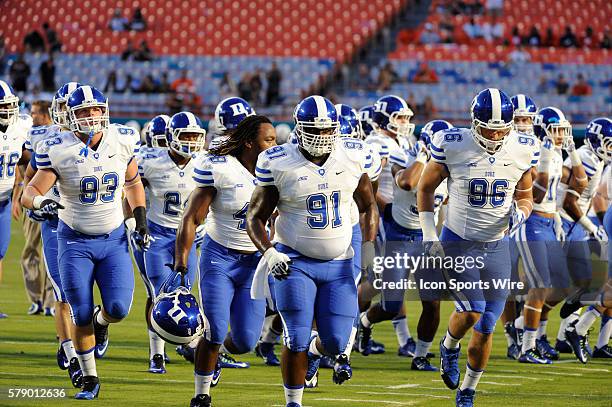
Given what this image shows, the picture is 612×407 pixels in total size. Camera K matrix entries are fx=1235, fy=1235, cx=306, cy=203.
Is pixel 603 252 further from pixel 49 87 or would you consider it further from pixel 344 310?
pixel 49 87

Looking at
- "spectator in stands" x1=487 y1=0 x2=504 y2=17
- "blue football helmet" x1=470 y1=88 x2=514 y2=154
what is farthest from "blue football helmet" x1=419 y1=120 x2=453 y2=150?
"spectator in stands" x1=487 y1=0 x2=504 y2=17

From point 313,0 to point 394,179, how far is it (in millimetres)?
17247

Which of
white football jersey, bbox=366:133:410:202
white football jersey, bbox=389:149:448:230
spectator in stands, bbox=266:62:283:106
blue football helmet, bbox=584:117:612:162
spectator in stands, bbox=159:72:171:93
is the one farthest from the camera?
spectator in stands, bbox=159:72:171:93

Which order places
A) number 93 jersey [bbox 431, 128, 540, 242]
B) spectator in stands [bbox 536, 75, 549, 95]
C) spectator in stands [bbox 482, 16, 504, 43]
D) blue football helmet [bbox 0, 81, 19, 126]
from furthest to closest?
spectator in stands [bbox 482, 16, 504, 43] < spectator in stands [bbox 536, 75, 549, 95] < blue football helmet [bbox 0, 81, 19, 126] < number 93 jersey [bbox 431, 128, 540, 242]

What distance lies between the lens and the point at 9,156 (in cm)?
855

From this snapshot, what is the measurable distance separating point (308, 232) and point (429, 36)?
18985 millimetres

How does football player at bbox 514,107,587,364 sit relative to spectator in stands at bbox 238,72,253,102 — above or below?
above

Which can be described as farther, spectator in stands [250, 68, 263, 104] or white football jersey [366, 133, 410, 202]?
spectator in stands [250, 68, 263, 104]

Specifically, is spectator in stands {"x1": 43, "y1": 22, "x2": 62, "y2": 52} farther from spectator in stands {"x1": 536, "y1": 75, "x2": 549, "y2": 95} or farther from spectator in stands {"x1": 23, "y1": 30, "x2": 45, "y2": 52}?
spectator in stands {"x1": 536, "y1": 75, "x2": 549, "y2": 95}

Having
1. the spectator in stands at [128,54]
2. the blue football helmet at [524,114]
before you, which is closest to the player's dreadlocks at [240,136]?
the blue football helmet at [524,114]

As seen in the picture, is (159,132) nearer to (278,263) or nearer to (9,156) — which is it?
(9,156)

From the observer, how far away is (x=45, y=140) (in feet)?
22.2

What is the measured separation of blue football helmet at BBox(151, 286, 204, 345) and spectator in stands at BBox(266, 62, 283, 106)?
15961 mm

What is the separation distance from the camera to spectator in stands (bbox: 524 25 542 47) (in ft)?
79.1
